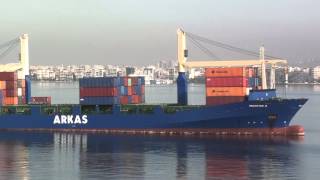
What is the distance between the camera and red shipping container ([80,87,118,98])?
66.2 m

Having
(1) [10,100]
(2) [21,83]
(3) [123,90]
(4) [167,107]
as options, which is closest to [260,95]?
(4) [167,107]

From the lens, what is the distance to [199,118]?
62.4 meters

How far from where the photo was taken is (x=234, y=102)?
200 ft

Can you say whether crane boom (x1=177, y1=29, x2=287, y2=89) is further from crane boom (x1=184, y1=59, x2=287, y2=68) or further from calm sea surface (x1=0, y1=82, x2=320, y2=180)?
calm sea surface (x1=0, y1=82, x2=320, y2=180)

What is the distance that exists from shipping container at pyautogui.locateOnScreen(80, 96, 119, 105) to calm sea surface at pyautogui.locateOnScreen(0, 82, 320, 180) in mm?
3531

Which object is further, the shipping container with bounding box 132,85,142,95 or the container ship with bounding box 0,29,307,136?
the shipping container with bounding box 132,85,142,95

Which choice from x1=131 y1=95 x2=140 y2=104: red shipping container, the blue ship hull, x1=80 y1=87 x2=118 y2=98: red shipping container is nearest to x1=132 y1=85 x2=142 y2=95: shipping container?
x1=131 y1=95 x2=140 y2=104: red shipping container

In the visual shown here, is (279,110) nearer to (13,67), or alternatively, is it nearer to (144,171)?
(144,171)

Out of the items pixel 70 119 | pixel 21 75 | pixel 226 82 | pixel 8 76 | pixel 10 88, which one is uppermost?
pixel 21 75

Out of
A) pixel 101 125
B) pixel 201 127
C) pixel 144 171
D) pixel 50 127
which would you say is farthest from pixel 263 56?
pixel 144 171

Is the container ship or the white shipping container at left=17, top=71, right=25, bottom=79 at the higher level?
the white shipping container at left=17, top=71, right=25, bottom=79

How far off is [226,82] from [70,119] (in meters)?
17.6

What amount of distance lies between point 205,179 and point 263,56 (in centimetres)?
2955

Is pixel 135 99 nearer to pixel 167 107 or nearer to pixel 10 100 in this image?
pixel 167 107
